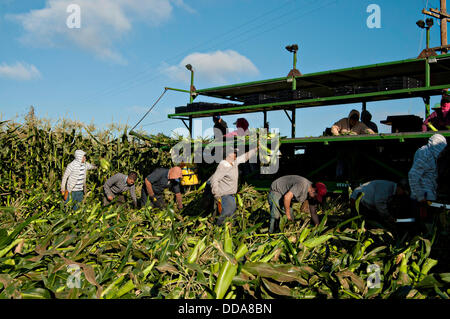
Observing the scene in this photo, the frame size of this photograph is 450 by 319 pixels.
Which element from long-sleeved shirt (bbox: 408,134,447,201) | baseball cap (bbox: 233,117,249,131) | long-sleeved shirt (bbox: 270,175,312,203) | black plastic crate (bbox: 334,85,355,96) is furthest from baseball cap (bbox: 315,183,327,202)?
baseball cap (bbox: 233,117,249,131)

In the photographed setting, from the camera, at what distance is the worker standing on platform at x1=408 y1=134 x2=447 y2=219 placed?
431 cm

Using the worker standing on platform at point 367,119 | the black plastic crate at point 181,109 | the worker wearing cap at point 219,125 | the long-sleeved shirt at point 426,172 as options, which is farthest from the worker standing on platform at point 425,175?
the black plastic crate at point 181,109

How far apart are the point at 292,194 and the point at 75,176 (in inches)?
182

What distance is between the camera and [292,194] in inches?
218

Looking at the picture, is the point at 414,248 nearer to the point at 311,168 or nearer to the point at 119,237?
the point at 119,237

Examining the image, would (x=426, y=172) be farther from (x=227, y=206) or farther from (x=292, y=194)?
(x=227, y=206)

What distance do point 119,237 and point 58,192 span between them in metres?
4.53

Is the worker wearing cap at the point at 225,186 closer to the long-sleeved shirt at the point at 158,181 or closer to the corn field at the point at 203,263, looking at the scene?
the corn field at the point at 203,263

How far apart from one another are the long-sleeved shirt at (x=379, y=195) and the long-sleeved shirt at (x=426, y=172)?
1.59 feet

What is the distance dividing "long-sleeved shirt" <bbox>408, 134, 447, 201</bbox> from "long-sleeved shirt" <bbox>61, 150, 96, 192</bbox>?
20.5 ft

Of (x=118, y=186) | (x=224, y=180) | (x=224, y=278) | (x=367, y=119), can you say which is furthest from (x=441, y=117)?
(x=118, y=186)

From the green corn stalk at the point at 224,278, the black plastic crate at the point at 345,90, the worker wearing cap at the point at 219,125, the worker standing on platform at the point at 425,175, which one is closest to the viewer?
the green corn stalk at the point at 224,278

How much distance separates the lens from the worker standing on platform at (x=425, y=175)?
4309 millimetres
